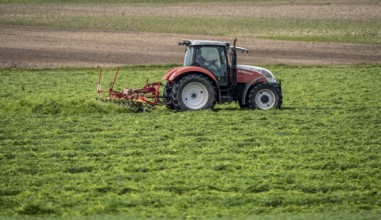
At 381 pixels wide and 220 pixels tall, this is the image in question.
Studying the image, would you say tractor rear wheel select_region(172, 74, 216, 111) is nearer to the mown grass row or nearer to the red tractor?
the red tractor

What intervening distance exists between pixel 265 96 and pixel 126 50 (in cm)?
2024

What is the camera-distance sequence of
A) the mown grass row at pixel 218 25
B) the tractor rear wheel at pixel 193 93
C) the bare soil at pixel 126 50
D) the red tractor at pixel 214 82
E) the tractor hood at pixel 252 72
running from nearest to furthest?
the tractor rear wheel at pixel 193 93 < the red tractor at pixel 214 82 < the tractor hood at pixel 252 72 < the bare soil at pixel 126 50 < the mown grass row at pixel 218 25

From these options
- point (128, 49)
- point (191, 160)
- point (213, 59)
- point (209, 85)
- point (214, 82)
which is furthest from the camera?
point (128, 49)

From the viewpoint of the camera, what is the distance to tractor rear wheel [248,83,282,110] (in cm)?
1895

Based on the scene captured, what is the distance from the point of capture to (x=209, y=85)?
18.5 m

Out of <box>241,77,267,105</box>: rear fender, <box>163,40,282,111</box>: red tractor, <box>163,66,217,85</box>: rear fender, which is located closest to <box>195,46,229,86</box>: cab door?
<box>163,40,282,111</box>: red tractor

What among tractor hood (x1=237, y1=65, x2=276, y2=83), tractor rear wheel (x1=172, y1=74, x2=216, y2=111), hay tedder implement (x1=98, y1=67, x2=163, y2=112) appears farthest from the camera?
tractor hood (x1=237, y1=65, x2=276, y2=83)

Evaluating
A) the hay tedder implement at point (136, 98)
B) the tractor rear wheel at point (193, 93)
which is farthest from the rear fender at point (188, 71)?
the hay tedder implement at point (136, 98)

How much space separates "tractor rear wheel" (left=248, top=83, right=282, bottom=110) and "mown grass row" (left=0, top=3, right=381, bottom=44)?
25676mm

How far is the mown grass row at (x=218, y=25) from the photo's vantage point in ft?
156

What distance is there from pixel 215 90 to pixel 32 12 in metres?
43.7

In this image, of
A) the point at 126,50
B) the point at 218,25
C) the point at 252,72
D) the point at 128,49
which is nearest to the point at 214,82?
the point at 252,72

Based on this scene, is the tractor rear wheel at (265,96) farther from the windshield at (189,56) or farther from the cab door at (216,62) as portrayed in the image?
the windshield at (189,56)

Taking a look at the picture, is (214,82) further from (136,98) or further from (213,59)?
(136,98)
